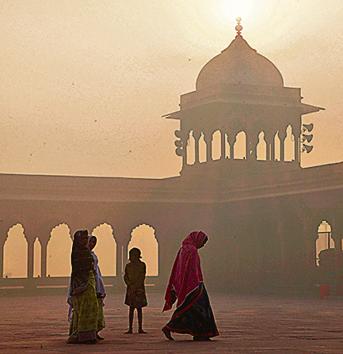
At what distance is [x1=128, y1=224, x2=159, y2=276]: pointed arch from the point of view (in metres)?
32.7

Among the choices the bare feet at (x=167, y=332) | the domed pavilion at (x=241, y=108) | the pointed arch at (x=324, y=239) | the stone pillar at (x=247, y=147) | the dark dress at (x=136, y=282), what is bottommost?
the bare feet at (x=167, y=332)

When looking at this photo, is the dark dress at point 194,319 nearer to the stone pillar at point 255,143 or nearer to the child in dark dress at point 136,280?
the child in dark dress at point 136,280

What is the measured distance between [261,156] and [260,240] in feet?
19.6

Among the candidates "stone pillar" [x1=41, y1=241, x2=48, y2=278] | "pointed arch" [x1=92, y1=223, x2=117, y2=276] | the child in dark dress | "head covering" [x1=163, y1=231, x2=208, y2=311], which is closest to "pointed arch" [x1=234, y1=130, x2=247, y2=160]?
"pointed arch" [x1=92, y1=223, x2=117, y2=276]

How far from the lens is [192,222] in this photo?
3188 cm

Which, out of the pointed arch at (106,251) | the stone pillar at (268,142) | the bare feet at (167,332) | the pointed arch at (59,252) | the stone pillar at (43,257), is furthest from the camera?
the stone pillar at (268,142)

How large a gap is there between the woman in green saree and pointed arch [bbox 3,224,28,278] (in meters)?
19.4

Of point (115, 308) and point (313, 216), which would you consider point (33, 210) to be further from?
point (115, 308)

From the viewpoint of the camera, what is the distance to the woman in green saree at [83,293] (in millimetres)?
11792

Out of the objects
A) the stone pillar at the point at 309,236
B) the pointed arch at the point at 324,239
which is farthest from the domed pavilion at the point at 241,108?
the stone pillar at the point at 309,236

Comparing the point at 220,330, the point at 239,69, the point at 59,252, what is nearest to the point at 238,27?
the point at 239,69

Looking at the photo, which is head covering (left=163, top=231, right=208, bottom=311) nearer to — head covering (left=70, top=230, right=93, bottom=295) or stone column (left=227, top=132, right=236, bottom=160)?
head covering (left=70, top=230, right=93, bottom=295)

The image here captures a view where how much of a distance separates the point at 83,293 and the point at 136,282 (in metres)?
1.64

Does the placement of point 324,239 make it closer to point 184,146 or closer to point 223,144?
point 223,144
